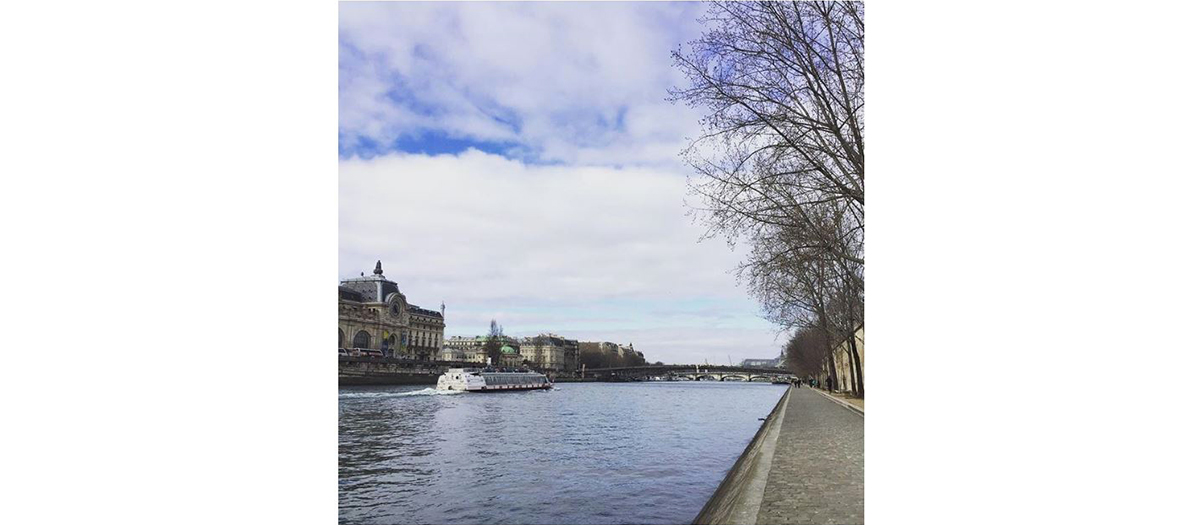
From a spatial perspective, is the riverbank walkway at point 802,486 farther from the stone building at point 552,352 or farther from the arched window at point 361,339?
the stone building at point 552,352

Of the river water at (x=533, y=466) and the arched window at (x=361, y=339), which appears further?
the arched window at (x=361, y=339)

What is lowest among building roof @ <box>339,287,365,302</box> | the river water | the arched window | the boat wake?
the boat wake

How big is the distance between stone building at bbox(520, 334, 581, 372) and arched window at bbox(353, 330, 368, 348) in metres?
21.2

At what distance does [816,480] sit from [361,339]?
4909 centimetres

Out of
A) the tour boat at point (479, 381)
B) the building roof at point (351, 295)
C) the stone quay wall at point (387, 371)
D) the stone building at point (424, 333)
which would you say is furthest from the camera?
the stone building at point (424, 333)

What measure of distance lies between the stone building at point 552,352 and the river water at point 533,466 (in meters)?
46.7

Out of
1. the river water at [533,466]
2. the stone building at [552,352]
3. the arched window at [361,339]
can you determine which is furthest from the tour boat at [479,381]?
the stone building at [552,352]

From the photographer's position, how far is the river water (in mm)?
9898

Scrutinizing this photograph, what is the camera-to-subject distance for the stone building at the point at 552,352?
241 ft

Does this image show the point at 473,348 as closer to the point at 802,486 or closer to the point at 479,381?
the point at 479,381

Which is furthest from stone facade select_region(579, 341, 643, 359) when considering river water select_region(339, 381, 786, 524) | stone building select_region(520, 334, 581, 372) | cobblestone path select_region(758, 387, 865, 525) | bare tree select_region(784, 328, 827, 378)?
cobblestone path select_region(758, 387, 865, 525)

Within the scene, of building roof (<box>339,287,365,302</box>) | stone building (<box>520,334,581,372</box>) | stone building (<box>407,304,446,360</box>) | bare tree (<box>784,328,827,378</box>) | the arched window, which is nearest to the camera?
bare tree (<box>784,328,827,378</box>)

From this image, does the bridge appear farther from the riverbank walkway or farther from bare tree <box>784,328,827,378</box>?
the riverbank walkway
